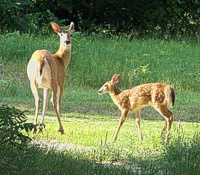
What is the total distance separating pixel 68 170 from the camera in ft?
25.0

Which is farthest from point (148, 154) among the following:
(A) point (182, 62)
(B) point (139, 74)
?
(A) point (182, 62)

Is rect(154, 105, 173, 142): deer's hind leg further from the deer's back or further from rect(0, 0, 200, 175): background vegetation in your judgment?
rect(0, 0, 200, 175): background vegetation

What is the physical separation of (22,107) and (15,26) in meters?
10.1

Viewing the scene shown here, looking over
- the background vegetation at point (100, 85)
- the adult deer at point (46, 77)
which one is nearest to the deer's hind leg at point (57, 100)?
the adult deer at point (46, 77)

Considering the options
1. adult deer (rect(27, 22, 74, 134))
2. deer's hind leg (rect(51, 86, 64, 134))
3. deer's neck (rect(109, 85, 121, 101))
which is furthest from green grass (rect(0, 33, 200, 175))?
deer's neck (rect(109, 85, 121, 101))

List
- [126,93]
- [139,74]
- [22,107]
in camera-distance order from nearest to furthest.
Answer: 1. [126,93]
2. [22,107]
3. [139,74]

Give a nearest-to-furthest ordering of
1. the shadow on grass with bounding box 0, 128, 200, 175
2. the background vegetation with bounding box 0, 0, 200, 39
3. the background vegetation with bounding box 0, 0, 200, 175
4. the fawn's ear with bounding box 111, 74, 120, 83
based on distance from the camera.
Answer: the shadow on grass with bounding box 0, 128, 200, 175, the background vegetation with bounding box 0, 0, 200, 175, the fawn's ear with bounding box 111, 74, 120, 83, the background vegetation with bounding box 0, 0, 200, 39

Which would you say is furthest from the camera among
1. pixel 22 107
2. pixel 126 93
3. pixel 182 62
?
pixel 182 62

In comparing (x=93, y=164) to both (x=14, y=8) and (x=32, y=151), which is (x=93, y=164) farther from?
(x=14, y=8)

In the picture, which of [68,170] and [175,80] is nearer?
[68,170]

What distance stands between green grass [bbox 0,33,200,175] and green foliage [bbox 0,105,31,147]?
0.18m

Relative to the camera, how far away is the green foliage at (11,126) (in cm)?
710

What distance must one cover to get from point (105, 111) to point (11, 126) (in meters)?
6.94

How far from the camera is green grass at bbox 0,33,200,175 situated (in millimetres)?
8016
